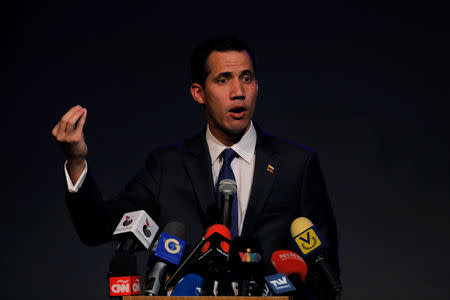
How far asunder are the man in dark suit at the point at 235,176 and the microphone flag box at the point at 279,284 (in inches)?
27.3

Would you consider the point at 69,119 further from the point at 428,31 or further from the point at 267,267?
the point at 428,31

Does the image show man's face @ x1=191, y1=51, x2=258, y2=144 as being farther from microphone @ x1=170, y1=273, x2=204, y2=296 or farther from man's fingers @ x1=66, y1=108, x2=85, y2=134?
microphone @ x1=170, y1=273, x2=204, y2=296

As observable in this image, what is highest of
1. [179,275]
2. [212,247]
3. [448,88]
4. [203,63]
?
[203,63]

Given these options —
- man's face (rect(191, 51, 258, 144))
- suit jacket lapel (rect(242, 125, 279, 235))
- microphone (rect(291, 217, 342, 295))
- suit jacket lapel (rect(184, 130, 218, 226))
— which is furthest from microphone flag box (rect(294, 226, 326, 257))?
man's face (rect(191, 51, 258, 144))

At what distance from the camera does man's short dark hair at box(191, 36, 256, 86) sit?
258cm

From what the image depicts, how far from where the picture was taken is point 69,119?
190 centimetres

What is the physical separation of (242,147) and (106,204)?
655 millimetres

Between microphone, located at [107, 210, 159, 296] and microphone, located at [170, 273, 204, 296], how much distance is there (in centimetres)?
14

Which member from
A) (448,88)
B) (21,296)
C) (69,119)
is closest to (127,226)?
(69,119)

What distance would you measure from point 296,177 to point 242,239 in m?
0.92

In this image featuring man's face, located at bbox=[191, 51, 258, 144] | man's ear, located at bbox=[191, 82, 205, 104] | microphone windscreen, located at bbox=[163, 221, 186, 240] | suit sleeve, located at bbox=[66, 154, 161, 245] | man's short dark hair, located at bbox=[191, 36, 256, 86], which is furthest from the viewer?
man's ear, located at bbox=[191, 82, 205, 104]

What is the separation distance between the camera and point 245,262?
1.60 metres

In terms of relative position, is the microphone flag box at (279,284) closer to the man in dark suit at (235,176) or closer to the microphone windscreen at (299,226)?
the microphone windscreen at (299,226)

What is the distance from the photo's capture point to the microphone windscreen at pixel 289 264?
1.90 m
